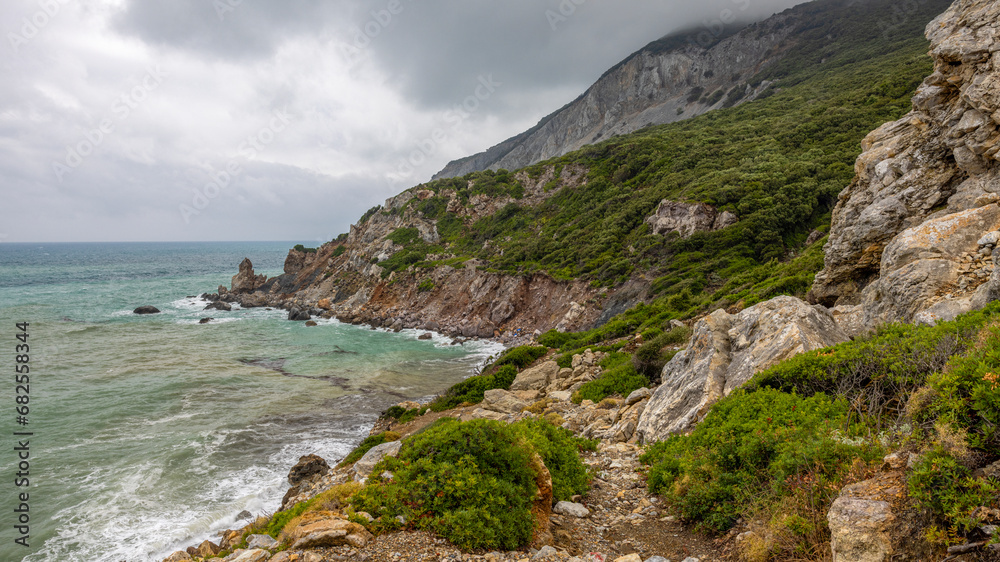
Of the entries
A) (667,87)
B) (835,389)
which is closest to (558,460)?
(835,389)

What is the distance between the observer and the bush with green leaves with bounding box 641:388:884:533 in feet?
15.6

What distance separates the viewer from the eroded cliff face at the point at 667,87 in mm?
93938

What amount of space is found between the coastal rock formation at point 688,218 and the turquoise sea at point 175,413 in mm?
17627

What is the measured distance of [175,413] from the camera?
20531 millimetres

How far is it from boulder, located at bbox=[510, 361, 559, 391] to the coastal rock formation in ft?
64.9

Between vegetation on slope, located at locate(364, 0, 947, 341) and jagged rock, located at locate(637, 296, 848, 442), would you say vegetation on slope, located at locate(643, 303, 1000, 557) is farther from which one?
vegetation on slope, located at locate(364, 0, 947, 341)

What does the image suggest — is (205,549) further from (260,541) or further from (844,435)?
(844,435)

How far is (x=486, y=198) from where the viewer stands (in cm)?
6688

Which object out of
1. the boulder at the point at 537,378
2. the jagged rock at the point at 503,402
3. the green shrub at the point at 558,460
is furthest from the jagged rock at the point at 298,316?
the green shrub at the point at 558,460

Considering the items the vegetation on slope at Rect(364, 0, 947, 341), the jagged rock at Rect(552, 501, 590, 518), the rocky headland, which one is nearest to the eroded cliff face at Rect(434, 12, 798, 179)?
the vegetation on slope at Rect(364, 0, 947, 341)

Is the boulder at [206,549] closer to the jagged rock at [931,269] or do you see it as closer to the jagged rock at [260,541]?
the jagged rock at [260,541]

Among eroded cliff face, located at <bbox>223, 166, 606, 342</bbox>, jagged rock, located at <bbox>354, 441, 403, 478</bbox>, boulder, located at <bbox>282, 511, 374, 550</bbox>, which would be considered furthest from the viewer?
eroded cliff face, located at <bbox>223, 166, 606, 342</bbox>

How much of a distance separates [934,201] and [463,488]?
43.5 feet

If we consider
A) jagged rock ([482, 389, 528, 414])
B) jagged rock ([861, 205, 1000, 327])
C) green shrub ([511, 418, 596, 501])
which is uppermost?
jagged rock ([861, 205, 1000, 327])
